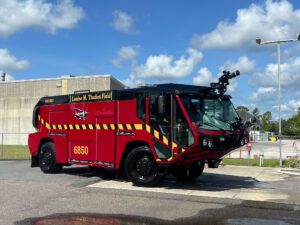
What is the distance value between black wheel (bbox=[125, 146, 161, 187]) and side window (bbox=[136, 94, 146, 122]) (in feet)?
2.80

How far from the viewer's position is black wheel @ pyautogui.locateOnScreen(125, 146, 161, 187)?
37.5 ft

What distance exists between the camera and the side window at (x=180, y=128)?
1057 cm

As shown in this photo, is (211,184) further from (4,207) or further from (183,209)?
(4,207)

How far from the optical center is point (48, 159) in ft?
48.3

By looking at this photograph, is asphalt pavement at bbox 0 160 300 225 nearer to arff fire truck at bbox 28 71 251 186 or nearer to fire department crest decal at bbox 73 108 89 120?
arff fire truck at bbox 28 71 251 186

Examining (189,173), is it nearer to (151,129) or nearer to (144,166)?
(144,166)

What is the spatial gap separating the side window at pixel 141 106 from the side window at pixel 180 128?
1.00m

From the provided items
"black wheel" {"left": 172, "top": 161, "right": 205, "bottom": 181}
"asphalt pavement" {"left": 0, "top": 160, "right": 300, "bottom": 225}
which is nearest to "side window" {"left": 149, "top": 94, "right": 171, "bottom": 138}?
"asphalt pavement" {"left": 0, "top": 160, "right": 300, "bottom": 225}

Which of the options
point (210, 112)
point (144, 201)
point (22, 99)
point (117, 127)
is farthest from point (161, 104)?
point (22, 99)

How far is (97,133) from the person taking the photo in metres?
12.9

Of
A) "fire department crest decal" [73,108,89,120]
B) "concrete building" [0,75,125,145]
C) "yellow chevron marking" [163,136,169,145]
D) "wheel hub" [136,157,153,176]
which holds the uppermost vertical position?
"concrete building" [0,75,125,145]

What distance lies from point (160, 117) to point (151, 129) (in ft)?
1.44

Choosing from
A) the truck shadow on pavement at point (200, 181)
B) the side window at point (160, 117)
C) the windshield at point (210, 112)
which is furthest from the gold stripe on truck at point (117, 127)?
the truck shadow on pavement at point (200, 181)

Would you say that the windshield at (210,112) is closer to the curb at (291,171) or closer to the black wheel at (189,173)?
the black wheel at (189,173)
